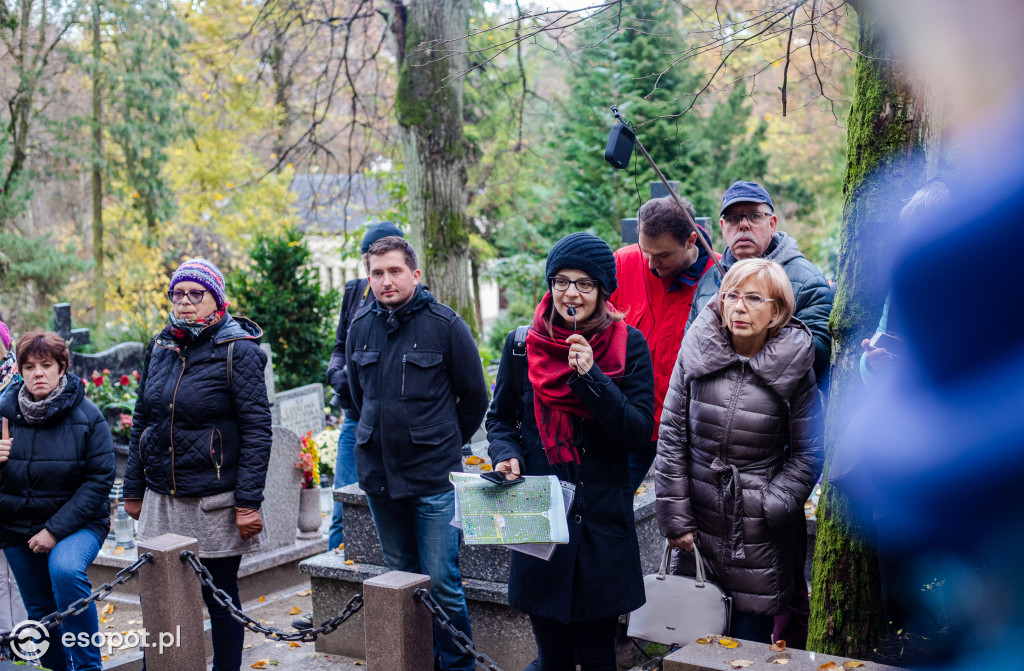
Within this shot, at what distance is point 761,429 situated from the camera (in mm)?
3447

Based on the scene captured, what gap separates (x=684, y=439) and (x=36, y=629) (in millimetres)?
3223

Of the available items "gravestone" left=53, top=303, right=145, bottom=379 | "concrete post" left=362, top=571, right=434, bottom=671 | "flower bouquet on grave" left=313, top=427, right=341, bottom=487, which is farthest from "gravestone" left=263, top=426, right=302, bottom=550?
"gravestone" left=53, top=303, right=145, bottom=379

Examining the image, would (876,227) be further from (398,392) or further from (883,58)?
(398,392)

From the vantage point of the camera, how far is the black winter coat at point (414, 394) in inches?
171

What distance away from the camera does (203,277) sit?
4469mm

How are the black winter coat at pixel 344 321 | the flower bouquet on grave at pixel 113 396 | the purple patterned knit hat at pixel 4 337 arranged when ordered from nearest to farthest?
the purple patterned knit hat at pixel 4 337
the black winter coat at pixel 344 321
the flower bouquet on grave at pixel 113 396

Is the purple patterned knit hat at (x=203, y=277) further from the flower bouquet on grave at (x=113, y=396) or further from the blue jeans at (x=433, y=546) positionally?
the flower bouquet on grave at (x=113, y=396)

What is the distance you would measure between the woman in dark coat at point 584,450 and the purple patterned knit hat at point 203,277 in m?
1.81

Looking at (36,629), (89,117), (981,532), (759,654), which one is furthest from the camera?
(89,117)

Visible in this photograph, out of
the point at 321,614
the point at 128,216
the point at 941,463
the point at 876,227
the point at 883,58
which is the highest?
the point at 128,216

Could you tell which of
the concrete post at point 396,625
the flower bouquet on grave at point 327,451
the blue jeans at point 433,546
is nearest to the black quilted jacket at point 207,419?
the blue jeans at point 433,546

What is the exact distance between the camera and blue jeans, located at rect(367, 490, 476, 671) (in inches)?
173

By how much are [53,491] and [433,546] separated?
6.37 feet

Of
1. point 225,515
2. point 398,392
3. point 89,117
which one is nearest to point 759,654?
point 398,392
